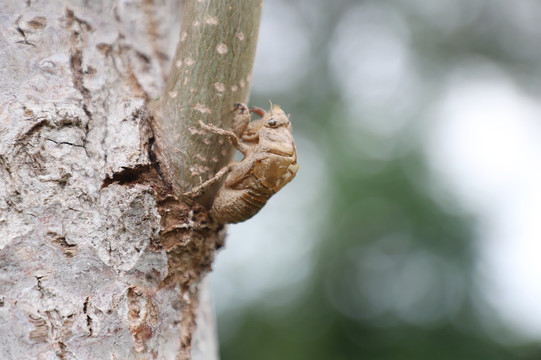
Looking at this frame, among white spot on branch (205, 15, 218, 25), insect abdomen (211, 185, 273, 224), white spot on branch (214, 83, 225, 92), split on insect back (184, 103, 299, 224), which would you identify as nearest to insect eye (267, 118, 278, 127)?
split on insect back (184, 103, 299, 224)

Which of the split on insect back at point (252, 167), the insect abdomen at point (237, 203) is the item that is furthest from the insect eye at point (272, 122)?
the insect abdomen at point (237, 203)

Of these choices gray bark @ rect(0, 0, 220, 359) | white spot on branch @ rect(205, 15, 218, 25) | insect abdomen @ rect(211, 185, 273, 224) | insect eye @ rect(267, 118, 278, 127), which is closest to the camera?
gray bark @ rect(0, 0, 220, 359)

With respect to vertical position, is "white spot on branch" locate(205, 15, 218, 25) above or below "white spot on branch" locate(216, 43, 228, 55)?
above

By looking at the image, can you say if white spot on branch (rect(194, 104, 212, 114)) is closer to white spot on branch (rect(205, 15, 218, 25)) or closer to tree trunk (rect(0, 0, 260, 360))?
tree trunk (rect(0, 0, 260, 360))

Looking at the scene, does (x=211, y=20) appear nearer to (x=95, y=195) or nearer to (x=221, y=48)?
(x=221, y=48)

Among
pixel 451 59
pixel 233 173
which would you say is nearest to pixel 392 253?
pixel 451 59
